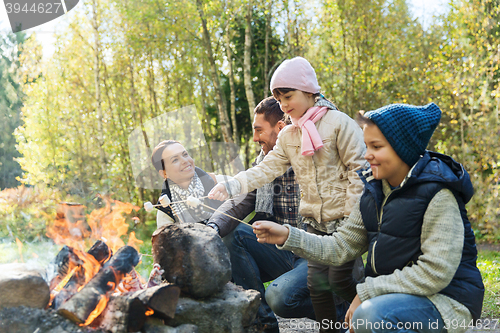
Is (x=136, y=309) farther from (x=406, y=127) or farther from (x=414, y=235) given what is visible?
(x=406, y=127)

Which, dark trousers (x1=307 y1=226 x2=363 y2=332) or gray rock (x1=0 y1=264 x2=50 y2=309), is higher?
gray rock (x1=0 y1=264 x2=50 y2=309)

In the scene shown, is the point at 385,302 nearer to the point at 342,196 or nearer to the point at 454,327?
the point at 454,327

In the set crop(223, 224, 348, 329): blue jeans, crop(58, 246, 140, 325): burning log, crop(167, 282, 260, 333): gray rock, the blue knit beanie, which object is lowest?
crop(223, 224, 348, 329): blue jeans

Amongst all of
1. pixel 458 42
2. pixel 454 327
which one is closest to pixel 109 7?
pixel 458 42

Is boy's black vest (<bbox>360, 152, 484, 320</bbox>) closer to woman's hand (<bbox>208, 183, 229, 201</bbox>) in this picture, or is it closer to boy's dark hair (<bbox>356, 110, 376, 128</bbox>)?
boy's dark hair (<bbox>356, 110, 376, 128</bbox>)

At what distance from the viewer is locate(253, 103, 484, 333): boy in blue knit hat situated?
184 centimetres

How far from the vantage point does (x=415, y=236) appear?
6.43 ft

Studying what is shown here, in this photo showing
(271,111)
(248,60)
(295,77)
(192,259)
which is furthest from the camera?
(248,60)

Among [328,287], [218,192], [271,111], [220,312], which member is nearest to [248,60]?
[271,111]

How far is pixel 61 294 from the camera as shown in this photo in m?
2.10

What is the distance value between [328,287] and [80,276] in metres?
1.61

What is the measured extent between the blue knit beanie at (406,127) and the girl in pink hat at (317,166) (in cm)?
75

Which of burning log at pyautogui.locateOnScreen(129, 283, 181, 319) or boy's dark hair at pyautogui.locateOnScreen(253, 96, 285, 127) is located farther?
boy's dark hair at pyautogui.locateOnScreen(253, 96, 285, 127)

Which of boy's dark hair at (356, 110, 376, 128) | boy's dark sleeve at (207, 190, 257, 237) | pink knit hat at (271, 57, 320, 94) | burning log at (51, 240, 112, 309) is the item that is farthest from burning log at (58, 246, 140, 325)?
pink knit hat at (271, 57, 320, 94)
